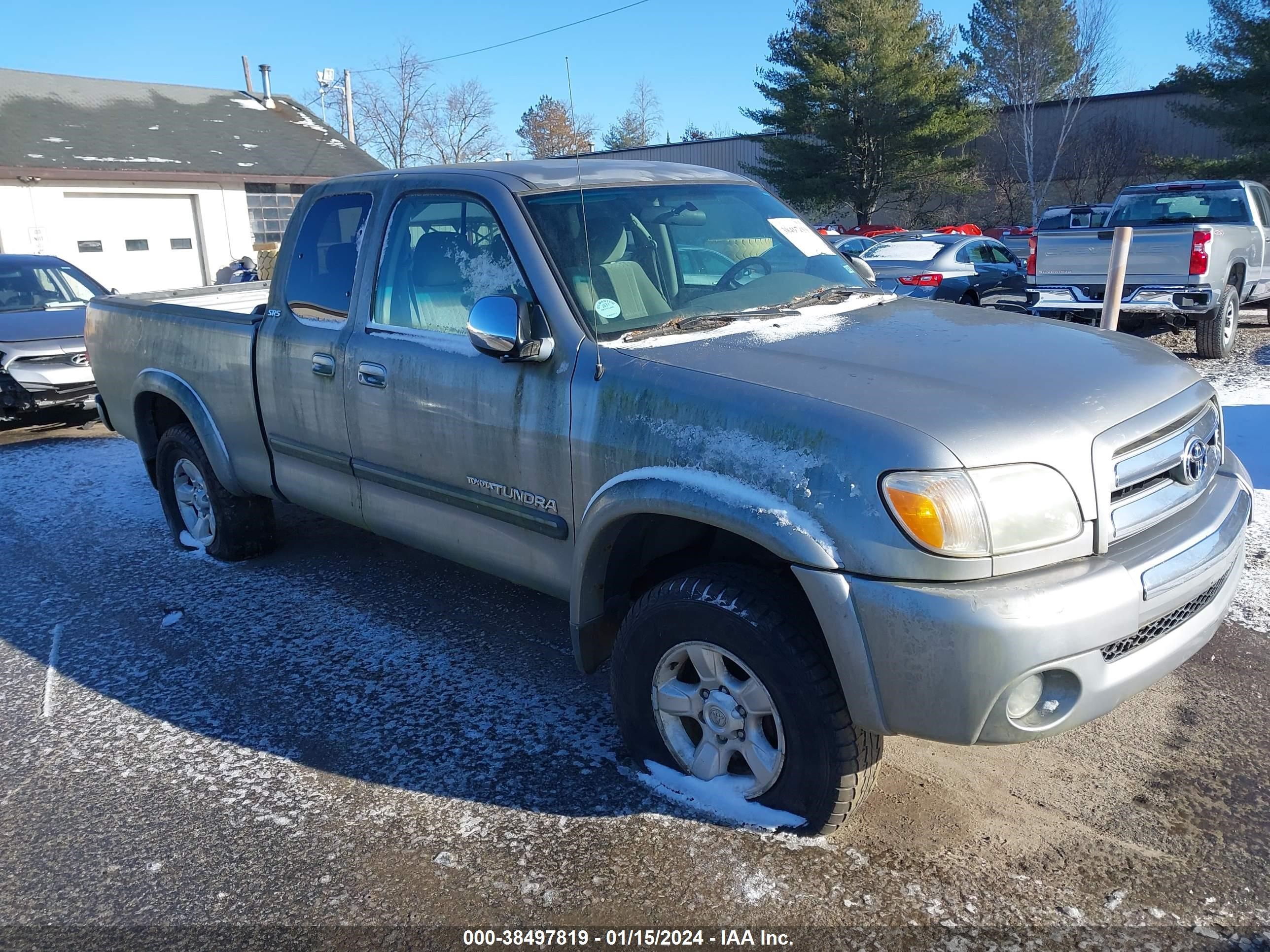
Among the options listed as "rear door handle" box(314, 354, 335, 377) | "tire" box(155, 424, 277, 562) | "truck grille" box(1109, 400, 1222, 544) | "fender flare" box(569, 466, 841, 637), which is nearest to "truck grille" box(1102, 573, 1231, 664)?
"truck grille" box(1109, 400, 1222, 544)

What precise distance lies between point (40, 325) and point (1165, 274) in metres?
11.2

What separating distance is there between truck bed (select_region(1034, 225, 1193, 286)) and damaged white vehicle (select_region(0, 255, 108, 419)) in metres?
9.44

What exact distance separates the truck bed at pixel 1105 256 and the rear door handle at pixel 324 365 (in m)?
8.58

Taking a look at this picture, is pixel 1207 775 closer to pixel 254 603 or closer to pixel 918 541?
pixel 918 541

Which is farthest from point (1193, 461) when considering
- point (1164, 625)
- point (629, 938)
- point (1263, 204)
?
point (1263, 204)

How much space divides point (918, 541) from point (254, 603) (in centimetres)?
363

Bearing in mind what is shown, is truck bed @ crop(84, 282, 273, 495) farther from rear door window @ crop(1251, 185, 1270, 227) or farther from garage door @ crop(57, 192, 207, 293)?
garage door @ crop(57, 192, 207, 293)

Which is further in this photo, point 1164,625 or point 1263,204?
point 1263,204

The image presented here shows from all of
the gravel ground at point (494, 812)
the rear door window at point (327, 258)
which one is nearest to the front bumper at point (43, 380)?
the gravel ground at point (494, 812)

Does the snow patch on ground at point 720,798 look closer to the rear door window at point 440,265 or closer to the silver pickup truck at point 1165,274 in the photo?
the rear door window at point 440,265

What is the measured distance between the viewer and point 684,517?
2.83 meters

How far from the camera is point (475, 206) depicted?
3707 millimetres

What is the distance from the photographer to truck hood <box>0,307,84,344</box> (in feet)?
30.4

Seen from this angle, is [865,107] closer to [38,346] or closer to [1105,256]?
[1105,256]
